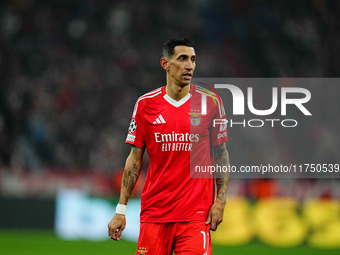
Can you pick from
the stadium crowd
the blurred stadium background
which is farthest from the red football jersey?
the stadium crowd

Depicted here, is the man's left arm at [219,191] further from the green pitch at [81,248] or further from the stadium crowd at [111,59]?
the stadium crowd at [111,59]

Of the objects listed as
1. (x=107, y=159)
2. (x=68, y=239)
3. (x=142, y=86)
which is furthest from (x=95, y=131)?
(x=68, y=239)

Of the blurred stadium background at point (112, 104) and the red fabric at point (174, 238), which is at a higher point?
the blurred stadium background at point (112, 104)

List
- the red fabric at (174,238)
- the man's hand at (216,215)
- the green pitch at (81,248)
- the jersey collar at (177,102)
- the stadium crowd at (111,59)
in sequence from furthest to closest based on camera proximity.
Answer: the stadium crowd at (111,59)
the green pitch at (81,248)
the jersey collar at (177,102)
the man's hand at (216,215)
the red fabric at (174,238)

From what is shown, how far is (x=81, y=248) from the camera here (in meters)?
10.7

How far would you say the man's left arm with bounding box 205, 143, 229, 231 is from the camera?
4625 millimetres

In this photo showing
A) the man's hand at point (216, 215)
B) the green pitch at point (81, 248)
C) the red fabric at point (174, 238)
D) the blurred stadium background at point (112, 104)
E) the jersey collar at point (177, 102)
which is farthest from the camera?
the blurred stadium background at point (112, 104)

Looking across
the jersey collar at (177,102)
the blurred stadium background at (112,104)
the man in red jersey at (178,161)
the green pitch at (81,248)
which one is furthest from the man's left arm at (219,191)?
the blurred stadium background at (112,104)

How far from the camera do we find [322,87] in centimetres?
1502

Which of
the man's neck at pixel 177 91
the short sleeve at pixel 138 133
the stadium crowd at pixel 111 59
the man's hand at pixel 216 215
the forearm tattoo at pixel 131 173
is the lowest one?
the man's hand at pixel 216 215

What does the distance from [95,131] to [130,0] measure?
208 inches

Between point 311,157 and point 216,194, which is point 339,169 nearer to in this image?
point 311,157

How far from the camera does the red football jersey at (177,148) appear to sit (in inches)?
182

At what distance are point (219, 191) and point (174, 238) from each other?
0.48 meters
